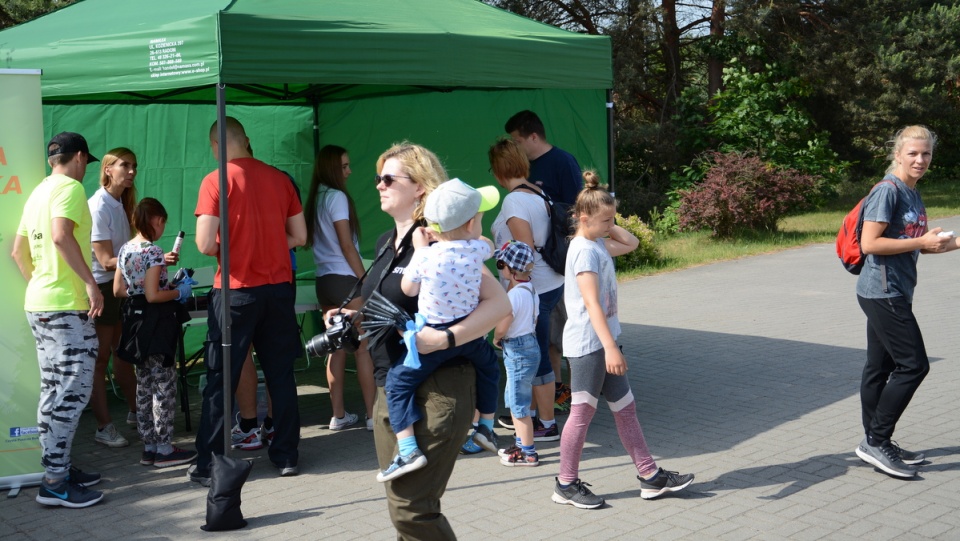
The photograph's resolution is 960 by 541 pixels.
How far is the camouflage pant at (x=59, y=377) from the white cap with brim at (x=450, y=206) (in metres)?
2.53

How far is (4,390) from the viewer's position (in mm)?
5066

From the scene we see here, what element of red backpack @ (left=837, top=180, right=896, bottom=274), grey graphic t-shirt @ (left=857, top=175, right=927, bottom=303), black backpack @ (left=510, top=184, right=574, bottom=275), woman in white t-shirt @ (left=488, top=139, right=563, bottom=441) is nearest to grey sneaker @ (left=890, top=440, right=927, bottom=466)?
grey graphic t-shirt @ (left=857, top=175, right=927, bottom=303)

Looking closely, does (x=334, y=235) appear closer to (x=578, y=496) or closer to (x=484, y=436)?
(x=578, y=496)

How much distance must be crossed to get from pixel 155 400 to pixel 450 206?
123 inches

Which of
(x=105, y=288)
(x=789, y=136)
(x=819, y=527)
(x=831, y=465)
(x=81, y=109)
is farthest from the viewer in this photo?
(x=789, y=136)

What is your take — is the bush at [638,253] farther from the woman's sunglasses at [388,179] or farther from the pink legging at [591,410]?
the woman's sunglasses at [388,179]

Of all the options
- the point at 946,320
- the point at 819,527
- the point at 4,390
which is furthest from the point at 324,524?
the point at 946,320

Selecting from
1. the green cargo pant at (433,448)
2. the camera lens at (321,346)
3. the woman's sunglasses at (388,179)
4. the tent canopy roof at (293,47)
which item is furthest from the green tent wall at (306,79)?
the green cargo pant at (433,448)

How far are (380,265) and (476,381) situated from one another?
0.53m

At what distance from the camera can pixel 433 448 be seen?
3.16 meters

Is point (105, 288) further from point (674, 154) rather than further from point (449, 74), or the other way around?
point (674, 154)

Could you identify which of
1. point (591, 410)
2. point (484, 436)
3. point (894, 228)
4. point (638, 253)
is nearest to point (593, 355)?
point (591, 410)

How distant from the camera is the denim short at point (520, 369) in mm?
5238

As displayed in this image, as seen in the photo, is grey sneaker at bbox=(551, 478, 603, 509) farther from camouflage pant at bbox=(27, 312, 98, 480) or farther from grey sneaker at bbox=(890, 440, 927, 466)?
camouflage pant at bbox=(27, 312, 98, 480)
